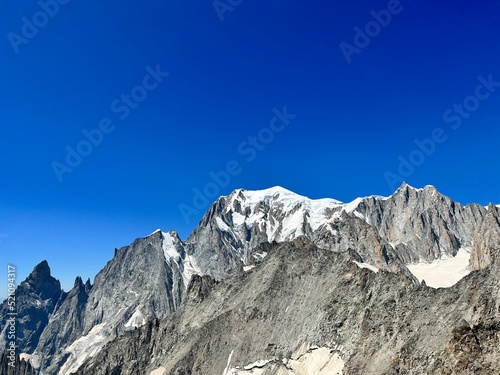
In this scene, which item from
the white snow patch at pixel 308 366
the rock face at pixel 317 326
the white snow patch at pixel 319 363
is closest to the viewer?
the rock face at pixel 317 326

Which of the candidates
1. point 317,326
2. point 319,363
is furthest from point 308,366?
point 317,326

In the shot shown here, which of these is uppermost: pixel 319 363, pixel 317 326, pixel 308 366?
pixel 317 326

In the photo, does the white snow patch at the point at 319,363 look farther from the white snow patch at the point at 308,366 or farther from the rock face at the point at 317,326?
the rock face at the point at 317,326

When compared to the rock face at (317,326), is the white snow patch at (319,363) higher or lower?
lower

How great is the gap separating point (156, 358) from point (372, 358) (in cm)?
6471

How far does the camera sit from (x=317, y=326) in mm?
92938

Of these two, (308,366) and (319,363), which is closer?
(319,363)

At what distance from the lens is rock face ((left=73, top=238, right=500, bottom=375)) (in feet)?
199

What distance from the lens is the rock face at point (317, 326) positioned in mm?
60562

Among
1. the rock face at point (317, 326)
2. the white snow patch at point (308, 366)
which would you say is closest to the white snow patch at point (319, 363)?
the white snow patch at point (308, 366)

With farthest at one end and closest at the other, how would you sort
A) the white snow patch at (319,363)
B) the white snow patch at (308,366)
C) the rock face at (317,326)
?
the white snow patch at (308,366) < the white snow patch at (319,363) < the rock face at (317,326)

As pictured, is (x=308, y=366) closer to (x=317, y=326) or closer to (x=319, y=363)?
(x=319, y=363)

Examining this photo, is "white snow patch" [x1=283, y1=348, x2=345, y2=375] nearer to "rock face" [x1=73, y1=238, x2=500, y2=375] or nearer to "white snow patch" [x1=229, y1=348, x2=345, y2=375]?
"white snow patch" [x1=229, y1=348, x2=345, y2=375]

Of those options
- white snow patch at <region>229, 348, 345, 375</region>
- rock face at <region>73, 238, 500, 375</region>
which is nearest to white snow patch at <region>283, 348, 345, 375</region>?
white snow patch at <region>229, 348, 345, 375</region>
